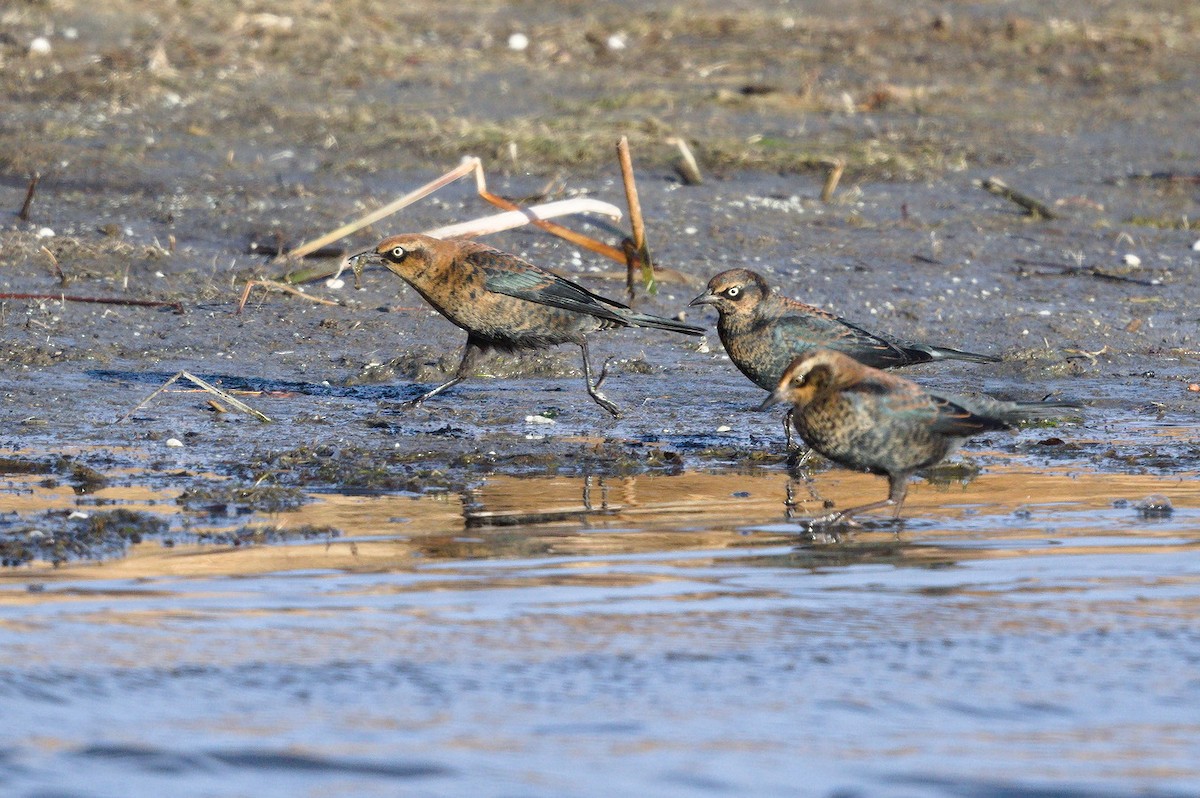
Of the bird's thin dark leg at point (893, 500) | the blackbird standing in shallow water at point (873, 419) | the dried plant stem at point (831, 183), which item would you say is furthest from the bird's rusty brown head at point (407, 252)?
the dried plant stem at point (831, 183)

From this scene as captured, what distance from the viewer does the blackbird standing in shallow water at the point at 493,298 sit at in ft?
30.6

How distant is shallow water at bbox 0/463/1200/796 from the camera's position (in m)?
4.40

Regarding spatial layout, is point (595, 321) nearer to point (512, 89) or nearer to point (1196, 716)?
point (1196, 716)

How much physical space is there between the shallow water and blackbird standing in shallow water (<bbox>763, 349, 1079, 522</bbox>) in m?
0.30

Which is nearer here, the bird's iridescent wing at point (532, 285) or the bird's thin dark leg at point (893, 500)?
the bird's thin dark leg at point (893, 500)

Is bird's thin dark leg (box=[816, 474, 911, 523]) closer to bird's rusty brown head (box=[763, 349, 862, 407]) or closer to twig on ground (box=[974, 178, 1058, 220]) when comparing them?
bird's rusty brown head (box=[763, 349, 862, 407])

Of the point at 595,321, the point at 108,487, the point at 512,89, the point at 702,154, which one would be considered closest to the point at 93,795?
the point at 108,487

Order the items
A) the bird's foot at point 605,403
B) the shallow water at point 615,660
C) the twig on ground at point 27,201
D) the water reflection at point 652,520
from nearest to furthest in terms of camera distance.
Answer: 1. the shallow water at point 615,660
2. the water reflection at point 652,520
3. the bird's foot at point 605,403
4. the twig on ground at point 27,201

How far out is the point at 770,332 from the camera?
348 inches

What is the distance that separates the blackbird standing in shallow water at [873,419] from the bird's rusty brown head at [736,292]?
1527 mm

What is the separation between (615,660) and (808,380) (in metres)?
2.42

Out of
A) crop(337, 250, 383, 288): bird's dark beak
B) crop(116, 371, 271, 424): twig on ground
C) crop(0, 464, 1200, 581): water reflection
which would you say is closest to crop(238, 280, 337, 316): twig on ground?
crop(337, 250, 383, 288): bird's dark beak

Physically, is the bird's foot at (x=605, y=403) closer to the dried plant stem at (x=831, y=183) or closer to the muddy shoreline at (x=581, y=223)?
the muddy shoreline at (x=581, y=223)

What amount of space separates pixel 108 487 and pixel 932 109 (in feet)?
36.0
